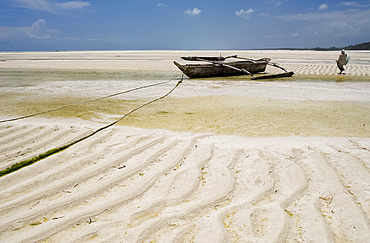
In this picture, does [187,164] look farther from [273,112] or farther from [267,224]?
[273,112]

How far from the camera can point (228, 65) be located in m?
Answer: 11.5

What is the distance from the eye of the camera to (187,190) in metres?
2.26

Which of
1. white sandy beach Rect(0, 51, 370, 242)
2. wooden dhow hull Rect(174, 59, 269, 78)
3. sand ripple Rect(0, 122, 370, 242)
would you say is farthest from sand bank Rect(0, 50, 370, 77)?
sand ripple Rect(0, 122, 370, 242)

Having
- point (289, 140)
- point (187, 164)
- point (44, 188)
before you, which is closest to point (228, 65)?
point (289, 140)

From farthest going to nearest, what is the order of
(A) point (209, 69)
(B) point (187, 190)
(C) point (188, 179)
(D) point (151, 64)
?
1. (D) point (151, 64)
2. (A) point (209, 69)
3. (C) point (188, 179)
4. (B) point (187, 190)

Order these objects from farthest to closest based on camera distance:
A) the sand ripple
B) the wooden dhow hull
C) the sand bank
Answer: the sand bank → the wooden dhow hull → the sand ripple

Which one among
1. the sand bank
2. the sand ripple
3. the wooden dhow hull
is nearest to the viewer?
the sand ripple

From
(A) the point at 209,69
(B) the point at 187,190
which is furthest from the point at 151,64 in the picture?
(B) the point at 187,190

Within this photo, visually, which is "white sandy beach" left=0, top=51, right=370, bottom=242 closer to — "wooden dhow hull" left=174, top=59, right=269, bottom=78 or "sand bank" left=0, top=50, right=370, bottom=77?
"wooden dhow hull" left=174, top=59, right=269, bottom=78

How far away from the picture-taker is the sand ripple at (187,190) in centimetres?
175

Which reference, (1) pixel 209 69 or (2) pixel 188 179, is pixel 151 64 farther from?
(2) pixel 188 179

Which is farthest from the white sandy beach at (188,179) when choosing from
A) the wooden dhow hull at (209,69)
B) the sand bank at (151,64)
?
the sand bank at (151,64)

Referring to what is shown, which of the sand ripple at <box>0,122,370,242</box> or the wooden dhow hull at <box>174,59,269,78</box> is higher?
the wooden dhow hull at <box>174,59,269,78</box>

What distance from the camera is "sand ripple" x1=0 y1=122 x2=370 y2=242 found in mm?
1745
